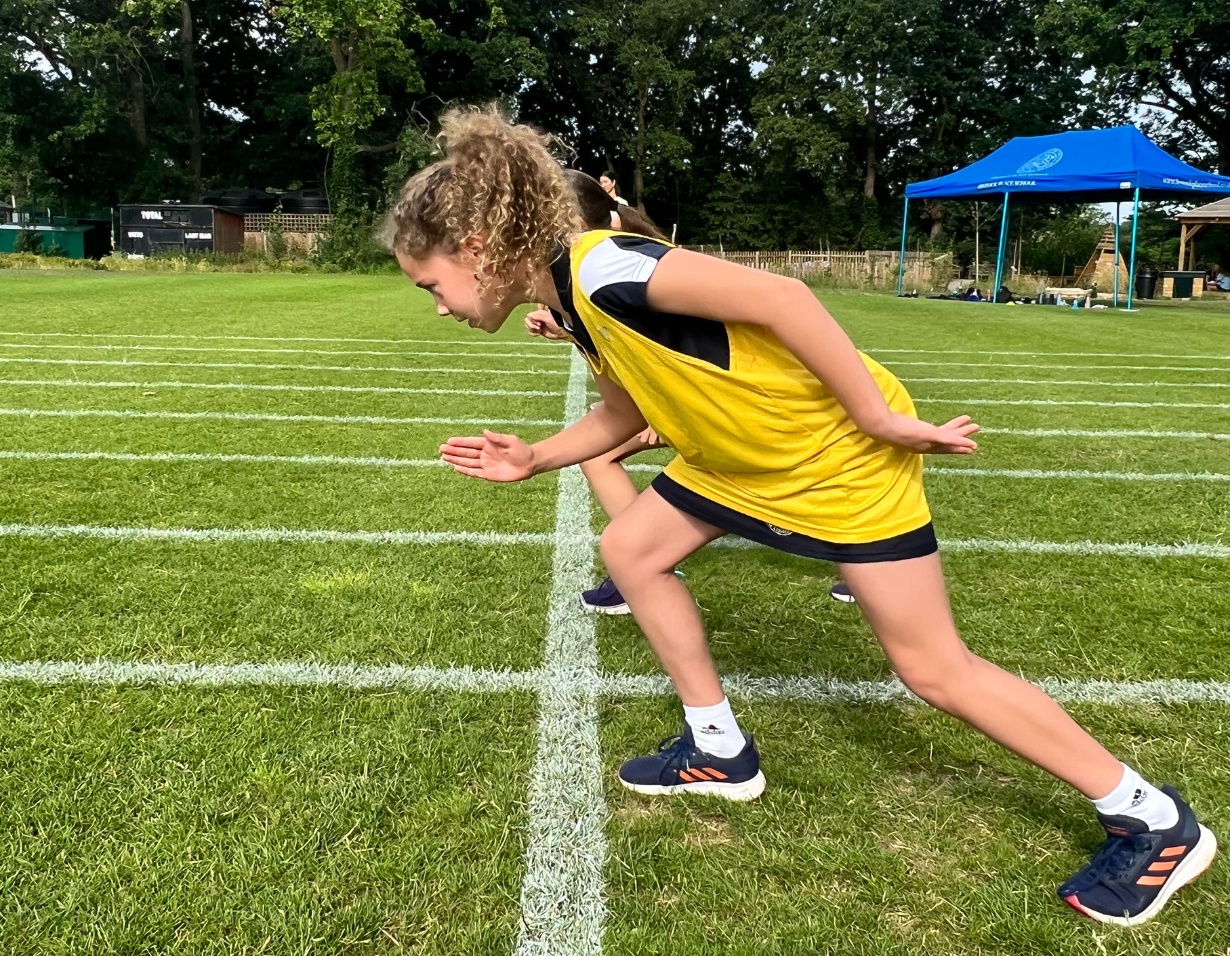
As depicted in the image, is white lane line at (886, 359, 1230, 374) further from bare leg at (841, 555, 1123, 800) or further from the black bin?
the black bin

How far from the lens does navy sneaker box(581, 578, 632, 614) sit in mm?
3496

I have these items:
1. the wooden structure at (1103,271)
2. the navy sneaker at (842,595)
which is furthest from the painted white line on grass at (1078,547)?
the wooden structure at (1103,271)

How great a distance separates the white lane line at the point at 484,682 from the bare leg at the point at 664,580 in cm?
51

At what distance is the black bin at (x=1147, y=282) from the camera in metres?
27.8

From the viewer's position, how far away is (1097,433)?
672 centimetres

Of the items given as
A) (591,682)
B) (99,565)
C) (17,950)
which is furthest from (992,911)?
(99,565)

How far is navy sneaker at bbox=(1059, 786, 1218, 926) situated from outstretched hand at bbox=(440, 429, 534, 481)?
1.54 meters

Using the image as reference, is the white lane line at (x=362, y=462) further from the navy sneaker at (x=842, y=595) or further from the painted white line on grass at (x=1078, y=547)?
the navy sneaker at (x=842, y=595)

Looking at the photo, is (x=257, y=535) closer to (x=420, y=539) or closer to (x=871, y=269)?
(x=420, y=539)

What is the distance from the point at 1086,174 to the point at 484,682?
Result: 21.8 meters

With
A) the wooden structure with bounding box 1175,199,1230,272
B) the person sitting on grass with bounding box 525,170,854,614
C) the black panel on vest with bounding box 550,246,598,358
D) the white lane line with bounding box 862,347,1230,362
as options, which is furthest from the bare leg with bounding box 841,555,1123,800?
the wooden structure with bounding box 1175,199,1230,272

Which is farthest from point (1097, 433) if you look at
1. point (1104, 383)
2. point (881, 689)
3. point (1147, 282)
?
point (1147, 282)

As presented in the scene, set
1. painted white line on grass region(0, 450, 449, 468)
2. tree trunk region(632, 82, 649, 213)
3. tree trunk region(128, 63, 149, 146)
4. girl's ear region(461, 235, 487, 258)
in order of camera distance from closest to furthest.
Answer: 1. girl's ear region(461, 235, 487, 258)
2. painted white line on grass region(0, 450, 449, 468)
3. tree trunk region(128, 63, 149, 146)
4. tree trunk region(632, 82, 649, 213)

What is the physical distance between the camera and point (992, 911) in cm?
192
